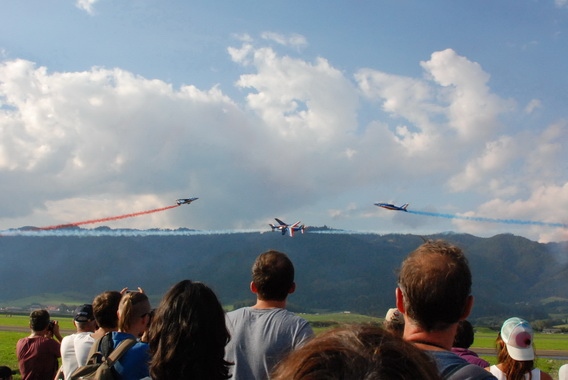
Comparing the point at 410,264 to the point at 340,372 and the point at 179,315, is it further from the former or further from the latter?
the point at 340,372

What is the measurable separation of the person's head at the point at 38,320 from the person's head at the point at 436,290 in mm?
8199

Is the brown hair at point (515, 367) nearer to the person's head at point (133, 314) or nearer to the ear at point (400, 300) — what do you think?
the ear at point (400, 300)

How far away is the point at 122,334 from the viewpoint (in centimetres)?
660

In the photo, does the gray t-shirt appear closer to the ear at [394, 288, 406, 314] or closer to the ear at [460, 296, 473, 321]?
the ear at [394, 288, 406, 314]

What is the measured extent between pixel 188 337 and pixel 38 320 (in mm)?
6804

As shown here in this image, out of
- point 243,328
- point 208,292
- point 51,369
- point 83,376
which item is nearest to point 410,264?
point 208,292

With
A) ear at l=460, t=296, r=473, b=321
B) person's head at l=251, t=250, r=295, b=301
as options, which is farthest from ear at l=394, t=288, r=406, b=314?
person's head at l=251, t=250, r=295, b=301

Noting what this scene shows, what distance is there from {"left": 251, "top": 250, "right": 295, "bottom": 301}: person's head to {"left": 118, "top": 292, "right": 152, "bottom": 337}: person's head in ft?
4.71

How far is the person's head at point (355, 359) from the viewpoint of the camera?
78.7 inches

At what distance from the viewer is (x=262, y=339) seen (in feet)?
21.5

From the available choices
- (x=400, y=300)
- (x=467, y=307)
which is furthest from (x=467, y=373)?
(x=400, y=300)

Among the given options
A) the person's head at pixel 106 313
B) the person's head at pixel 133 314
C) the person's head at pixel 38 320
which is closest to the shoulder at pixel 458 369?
the person's head at pixel 133 314

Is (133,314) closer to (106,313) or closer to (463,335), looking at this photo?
(106,313)

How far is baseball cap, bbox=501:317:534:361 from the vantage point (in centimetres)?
640
